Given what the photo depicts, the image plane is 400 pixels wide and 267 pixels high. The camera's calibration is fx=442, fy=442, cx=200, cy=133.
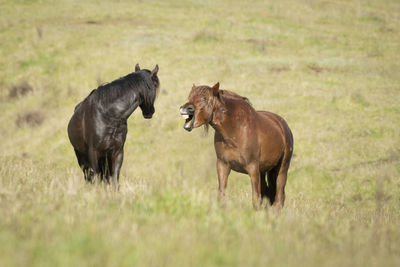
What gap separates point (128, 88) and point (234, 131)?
2.46m

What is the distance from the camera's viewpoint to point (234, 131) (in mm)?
6480

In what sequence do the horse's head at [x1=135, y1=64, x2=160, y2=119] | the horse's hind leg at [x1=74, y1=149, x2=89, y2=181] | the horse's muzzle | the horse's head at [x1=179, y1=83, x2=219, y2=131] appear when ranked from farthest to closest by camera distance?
the horse's hind leg at [x1=74, y1=149, x2=89, y2=181], the horse's head at [x1=135, y1=64, x2=160, y2=119], the horse's head at [x1=179, y1=83, x2=219, y2=131], the horse's muzzle

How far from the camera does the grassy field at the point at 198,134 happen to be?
3.51 metres

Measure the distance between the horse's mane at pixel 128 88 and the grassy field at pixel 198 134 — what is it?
143 cm

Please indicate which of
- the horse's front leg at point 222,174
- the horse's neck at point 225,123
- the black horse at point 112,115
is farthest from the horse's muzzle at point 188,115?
the black horse at point 112,115

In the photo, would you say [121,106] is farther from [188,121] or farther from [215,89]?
[215,89]

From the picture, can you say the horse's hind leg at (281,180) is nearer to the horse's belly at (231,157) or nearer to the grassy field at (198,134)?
the grassy field at (198,134)

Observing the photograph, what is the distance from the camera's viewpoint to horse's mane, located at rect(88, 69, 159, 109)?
312 inches

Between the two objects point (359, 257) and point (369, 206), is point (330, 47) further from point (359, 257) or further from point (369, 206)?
point (359, 257)

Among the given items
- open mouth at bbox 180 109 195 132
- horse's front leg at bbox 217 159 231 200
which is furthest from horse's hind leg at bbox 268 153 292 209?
open mouth at bbox 180 109 195 132

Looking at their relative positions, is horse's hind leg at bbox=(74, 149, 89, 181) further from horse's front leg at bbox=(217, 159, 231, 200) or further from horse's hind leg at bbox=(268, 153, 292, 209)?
horse's hind leg at bbox=(268, 153, 292, 209)

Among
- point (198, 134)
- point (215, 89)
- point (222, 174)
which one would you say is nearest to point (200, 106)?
point (215, 89)

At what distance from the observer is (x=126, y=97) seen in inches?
312

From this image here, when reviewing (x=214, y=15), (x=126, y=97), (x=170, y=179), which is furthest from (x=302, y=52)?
(x=170, y=179)
